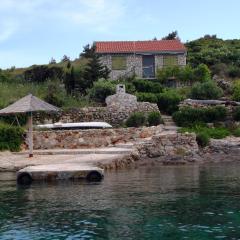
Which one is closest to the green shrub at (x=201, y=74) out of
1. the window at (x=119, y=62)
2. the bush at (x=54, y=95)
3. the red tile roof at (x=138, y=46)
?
the red tile roof at (x=138, y=46)

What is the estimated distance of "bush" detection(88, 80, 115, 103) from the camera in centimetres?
3838

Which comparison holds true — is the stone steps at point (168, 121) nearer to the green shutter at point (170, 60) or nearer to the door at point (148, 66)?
the door at point (148, 66)

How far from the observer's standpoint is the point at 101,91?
38.6m

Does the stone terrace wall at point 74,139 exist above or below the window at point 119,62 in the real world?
below

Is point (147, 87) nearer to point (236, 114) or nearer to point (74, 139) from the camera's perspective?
point (236, 114)

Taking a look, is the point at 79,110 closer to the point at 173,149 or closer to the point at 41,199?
the point at 173,149

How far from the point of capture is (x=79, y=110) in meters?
34.5

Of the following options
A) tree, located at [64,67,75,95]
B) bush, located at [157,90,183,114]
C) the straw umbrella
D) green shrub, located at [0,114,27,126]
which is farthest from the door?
the straw umbrella

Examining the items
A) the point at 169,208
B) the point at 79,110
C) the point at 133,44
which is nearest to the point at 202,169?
the point at 169,208

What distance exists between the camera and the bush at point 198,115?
33.9 metres

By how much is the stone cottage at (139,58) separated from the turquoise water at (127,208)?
27.4m

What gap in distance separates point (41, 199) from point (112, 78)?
31320 millimetres

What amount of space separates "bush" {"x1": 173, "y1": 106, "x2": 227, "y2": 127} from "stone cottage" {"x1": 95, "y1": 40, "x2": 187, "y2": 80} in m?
14.5

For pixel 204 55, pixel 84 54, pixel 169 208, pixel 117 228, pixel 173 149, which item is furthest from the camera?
pixel 84 54
